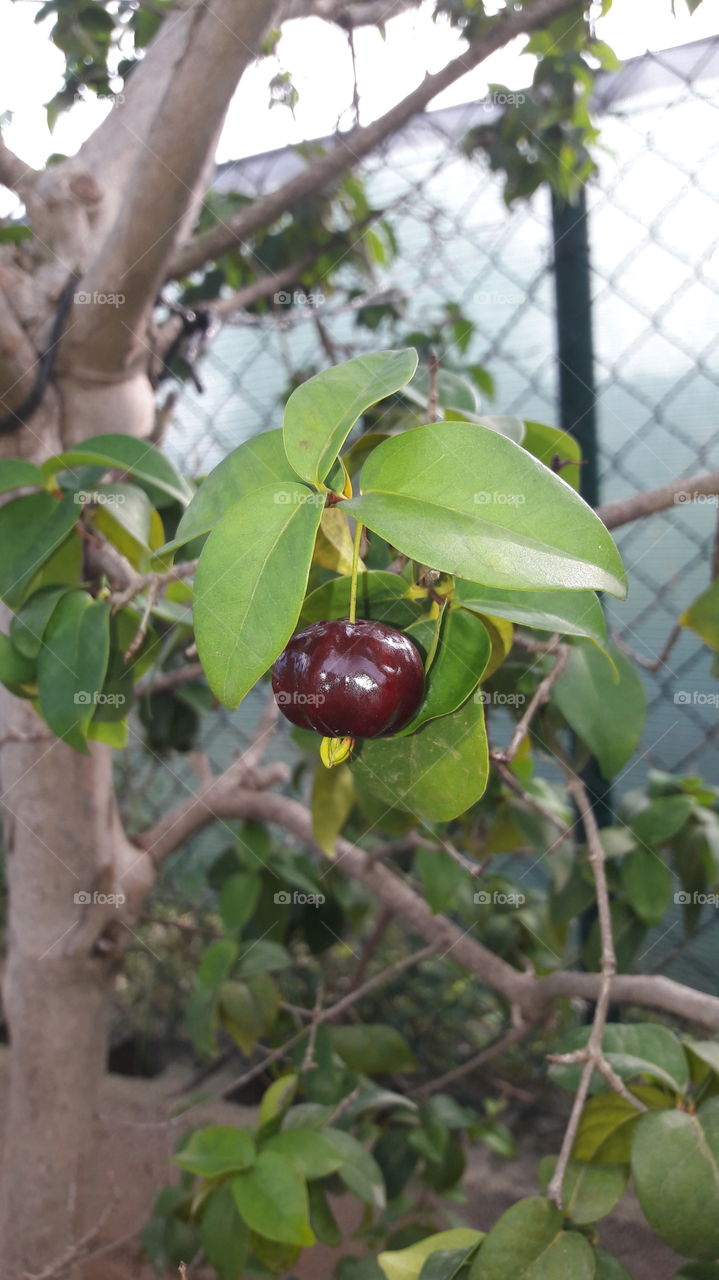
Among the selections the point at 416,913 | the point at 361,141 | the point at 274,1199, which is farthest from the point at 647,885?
the point at 361,141

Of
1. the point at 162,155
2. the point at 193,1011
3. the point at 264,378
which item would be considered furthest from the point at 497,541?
the point at 264,378

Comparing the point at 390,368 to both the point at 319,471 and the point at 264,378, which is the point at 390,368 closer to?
the point at 319,471

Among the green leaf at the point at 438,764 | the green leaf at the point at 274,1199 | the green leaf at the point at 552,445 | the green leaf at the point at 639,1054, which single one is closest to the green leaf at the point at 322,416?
the green leaf at the point at 438,764

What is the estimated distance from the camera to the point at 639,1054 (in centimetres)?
61

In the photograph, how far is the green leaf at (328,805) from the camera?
83 centimetres

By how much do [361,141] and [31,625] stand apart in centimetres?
63

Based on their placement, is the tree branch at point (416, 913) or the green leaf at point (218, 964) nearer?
the tree branch at point (416, 913)

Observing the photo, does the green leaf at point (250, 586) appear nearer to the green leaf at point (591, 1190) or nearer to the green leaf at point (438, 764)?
the green leaf at point (438, 764)

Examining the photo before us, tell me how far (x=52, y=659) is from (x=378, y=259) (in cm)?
100

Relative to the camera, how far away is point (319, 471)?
385mm


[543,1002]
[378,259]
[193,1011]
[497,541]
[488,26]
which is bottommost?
[193,1011]

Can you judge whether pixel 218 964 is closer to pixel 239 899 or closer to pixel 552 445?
pixel 239 899

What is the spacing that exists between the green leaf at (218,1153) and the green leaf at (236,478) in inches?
20.2

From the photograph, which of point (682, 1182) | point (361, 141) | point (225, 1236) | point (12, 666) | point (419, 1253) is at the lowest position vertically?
point (225, 1236)
